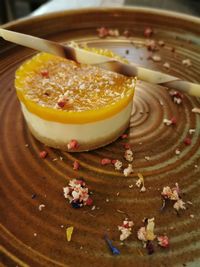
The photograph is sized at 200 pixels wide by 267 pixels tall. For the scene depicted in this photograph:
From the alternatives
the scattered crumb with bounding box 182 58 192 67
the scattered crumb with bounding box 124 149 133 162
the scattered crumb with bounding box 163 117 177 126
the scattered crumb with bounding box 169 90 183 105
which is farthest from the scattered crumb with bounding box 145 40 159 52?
the scattered crumb with bounding box 124 149 133 162

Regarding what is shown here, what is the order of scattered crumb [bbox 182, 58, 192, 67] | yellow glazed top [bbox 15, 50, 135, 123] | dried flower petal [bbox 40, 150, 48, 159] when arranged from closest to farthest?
yellow glazed top [bbox 15, 50, 135, 123] → dried flower petal [bbox 40, 150, 48, 159] → scattered crumb [bbox 182, 58, 192, 67]

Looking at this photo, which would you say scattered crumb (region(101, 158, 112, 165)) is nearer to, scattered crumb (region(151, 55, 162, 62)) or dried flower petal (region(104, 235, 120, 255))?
dried flower petal (region(104, 235, 120, 255))

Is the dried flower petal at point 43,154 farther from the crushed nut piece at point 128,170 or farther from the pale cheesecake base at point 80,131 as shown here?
the crushed nut piece at point 128,170

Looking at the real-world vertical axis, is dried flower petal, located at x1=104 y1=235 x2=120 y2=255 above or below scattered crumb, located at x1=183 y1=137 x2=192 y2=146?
above

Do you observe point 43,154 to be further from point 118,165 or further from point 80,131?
point 118,165

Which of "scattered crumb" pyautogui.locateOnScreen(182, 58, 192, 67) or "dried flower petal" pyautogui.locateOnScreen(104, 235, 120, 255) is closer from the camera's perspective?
"dried flower petal" pyautogui.locateOnScreen(104, 235, 120, 255)

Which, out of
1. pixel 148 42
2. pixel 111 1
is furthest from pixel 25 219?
pixel 111 1

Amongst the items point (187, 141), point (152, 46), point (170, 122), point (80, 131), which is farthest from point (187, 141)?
Result: point (152, 46)

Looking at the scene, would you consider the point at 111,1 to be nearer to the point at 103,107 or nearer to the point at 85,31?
the point at 85,31
